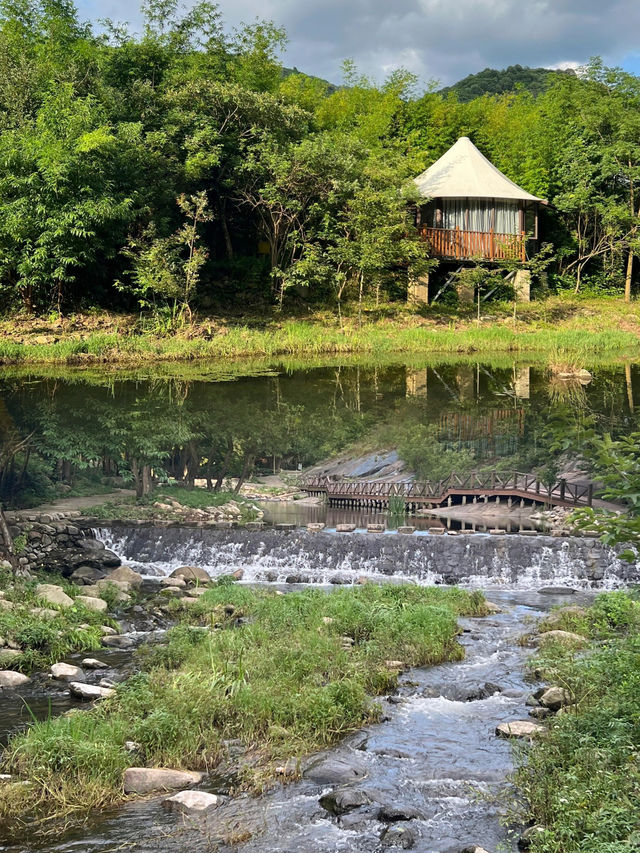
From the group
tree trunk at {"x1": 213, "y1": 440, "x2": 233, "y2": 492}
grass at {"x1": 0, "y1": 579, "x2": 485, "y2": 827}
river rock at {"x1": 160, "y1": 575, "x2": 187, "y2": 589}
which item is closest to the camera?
grass at {"x1": 0, "y1": 579, "x2": 485, "y2": 827}

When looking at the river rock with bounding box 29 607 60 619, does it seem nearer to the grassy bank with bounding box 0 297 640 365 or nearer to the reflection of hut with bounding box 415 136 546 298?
the grassy bank with bounding box 0 297 640 365

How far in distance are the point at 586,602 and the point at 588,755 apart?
16.0 feet

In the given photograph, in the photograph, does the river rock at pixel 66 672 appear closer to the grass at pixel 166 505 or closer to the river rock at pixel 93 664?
the river rock at pixel 93 664

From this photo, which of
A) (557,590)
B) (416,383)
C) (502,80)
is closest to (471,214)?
(416,383)

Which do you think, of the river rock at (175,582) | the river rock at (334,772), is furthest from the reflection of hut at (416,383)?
the river rock at (334,772)

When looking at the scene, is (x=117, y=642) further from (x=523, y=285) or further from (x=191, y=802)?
(x=523, y=285)

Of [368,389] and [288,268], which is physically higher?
[288,268]

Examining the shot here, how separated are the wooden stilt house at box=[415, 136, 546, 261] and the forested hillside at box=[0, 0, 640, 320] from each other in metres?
1.08

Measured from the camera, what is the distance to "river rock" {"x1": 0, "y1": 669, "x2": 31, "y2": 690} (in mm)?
6715

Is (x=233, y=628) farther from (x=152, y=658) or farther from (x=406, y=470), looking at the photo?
(x=406, y=470)

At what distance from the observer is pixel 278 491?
13.4 meters

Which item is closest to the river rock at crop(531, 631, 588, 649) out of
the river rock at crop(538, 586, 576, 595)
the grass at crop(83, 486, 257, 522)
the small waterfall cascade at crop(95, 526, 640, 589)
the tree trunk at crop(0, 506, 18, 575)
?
the river rock at crop(538, 586, 576, 595)

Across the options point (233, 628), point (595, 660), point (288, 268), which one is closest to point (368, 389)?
point (288, 268)

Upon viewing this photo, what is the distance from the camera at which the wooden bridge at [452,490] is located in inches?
483
